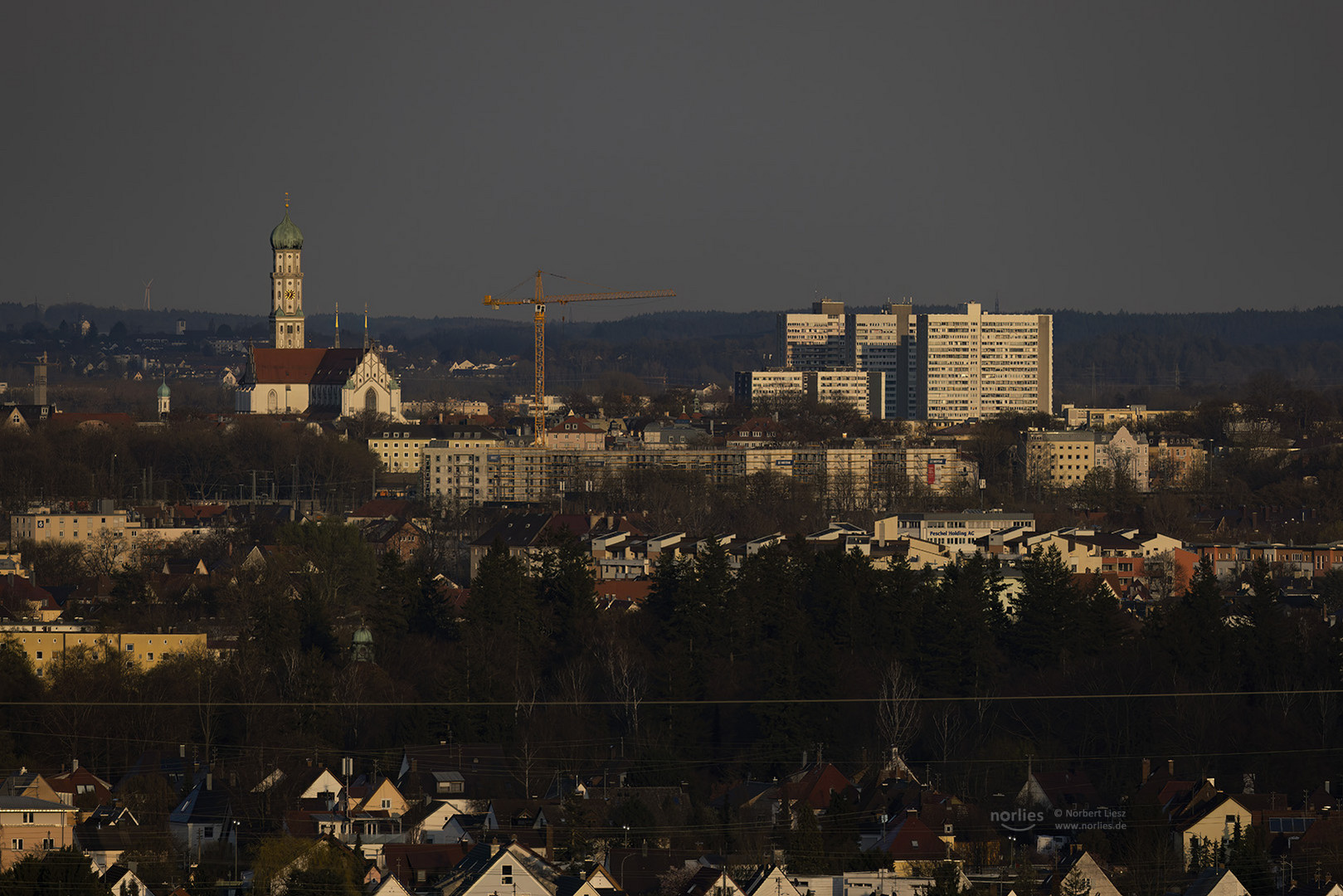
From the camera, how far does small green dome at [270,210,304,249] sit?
132 m

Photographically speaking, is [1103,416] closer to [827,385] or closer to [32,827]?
[827,385]

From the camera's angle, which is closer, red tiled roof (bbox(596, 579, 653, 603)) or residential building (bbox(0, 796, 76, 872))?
residential building (bbox(0, 796, 76, 872))

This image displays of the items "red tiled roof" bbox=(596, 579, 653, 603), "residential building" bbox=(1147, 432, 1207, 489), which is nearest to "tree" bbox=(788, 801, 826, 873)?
"red tiled roof" bbox=(596, 579, 653, 603)

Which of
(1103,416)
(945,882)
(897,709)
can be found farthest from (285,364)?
(945,882)

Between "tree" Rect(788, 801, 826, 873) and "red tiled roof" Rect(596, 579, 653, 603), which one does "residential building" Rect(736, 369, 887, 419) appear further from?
"tree" Rect(788, 801, 826, 873)

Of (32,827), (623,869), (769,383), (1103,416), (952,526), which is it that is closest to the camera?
(623,869)

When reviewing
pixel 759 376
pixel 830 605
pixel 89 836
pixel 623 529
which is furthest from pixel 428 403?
pixel 89 836

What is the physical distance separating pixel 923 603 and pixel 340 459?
51.4m

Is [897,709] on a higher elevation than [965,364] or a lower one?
lower

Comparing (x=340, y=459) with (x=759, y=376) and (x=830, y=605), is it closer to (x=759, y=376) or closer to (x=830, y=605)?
(x=830, y=605)

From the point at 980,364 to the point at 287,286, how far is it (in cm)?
4472

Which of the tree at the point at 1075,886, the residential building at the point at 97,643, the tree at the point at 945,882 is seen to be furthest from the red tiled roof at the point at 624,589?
the tree at the point at 1075,886

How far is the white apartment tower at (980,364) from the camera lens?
500 feet

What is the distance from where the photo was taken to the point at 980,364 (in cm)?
15400
